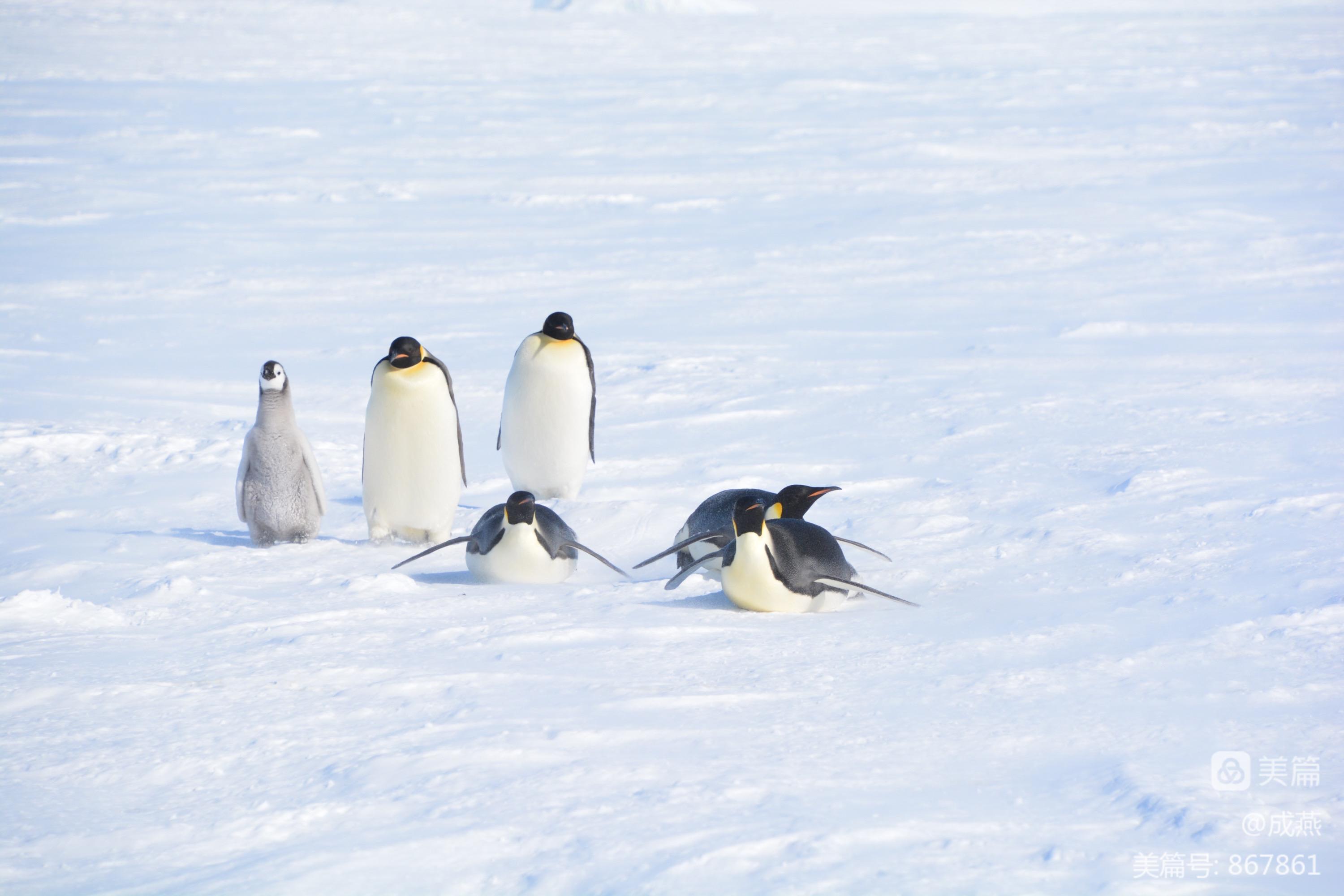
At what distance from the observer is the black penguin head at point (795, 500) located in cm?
361

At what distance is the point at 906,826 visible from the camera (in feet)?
6.90

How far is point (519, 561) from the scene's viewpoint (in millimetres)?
3646

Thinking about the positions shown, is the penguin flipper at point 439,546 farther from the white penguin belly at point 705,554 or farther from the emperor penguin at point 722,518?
the white penguin belly at point 705,554

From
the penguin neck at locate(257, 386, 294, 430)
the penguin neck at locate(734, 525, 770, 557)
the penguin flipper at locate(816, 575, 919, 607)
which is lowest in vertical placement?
the penguin flipper at locate(816, 575, 919, 607)

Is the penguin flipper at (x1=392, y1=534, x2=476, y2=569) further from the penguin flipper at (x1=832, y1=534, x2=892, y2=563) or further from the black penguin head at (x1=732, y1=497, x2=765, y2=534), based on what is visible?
the penguin flipper at (x1=832, y1=534, x2=892, y2=563)

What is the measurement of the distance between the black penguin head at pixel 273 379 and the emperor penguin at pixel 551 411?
0.92m

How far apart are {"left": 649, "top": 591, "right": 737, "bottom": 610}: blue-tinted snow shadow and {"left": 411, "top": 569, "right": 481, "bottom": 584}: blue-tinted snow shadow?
612mm

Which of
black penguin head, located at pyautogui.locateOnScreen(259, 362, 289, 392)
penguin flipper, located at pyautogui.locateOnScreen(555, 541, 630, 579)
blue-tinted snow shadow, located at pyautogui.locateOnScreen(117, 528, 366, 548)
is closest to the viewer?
penguin flipper, located at pyautogui.locateOnScreen(555, 541, 630, 579)

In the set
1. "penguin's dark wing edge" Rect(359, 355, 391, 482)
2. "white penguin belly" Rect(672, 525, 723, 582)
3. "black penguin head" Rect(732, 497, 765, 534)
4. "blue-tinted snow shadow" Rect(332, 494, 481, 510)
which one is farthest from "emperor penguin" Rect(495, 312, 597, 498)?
"black penguin head" Rect(732, 497, 765, 534)

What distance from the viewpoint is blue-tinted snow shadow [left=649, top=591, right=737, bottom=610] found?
133 inches

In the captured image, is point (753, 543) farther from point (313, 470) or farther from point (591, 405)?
point (591, 405)

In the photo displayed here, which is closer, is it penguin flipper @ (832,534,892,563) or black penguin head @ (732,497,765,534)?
black penguin head @ (732,497,765,534)

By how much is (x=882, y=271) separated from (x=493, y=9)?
3676 cm

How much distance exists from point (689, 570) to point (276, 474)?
1.39 metres
